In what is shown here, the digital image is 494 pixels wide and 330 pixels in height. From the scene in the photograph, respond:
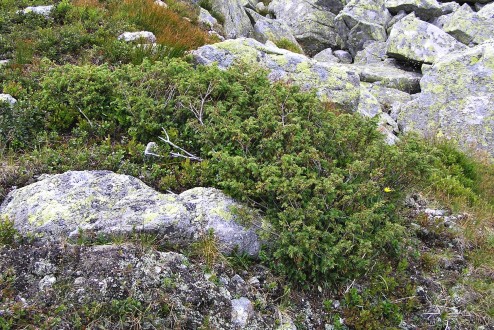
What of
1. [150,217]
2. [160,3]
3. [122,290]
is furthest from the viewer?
[160,3]

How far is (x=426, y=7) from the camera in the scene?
19.7 metres

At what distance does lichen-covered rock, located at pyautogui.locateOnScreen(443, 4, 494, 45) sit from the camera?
690 inches

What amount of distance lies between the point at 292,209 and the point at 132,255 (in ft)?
5.81

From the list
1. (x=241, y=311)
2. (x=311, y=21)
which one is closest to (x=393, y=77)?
(x=311, y=21)

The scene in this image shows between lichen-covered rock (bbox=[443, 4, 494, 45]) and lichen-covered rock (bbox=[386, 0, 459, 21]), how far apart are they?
1884 mm

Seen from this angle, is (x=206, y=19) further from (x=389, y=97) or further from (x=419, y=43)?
(x=419, y=43)

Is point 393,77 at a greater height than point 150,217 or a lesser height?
lesser

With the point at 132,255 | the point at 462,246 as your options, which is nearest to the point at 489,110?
the point at 462,246

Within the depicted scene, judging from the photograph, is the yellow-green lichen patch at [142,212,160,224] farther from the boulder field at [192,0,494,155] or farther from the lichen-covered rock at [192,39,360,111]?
the lichen-covered rock at [192,39,360,111]

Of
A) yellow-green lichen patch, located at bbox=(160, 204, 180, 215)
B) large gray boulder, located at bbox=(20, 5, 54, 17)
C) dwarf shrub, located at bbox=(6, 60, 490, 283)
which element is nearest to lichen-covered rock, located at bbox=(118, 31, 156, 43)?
large gray boulder, located at bbox=(20, 5, 54, 17)

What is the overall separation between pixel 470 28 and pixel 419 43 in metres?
3.28

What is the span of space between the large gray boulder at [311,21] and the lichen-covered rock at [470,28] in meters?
5.53

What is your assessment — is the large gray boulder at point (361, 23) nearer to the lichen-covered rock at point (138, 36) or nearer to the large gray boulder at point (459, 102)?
the large gray boulder at point (459, 102)

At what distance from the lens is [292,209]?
4.72 meters
